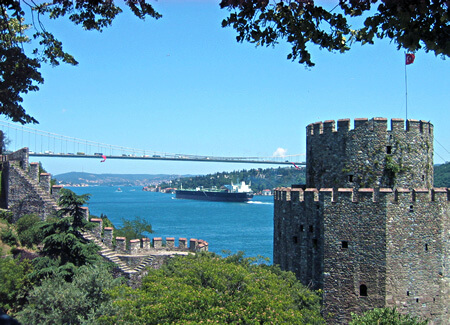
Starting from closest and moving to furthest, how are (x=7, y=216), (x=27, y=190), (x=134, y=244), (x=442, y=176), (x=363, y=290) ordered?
(x=363, y=290)
(x=134, y=244)
(x=7, y=216)
(x=27, y=190)
(x=442, y=176)

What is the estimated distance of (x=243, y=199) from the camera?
417 ft

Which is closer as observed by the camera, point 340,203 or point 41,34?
point 41,34

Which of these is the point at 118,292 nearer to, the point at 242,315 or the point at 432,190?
the point at 242,315

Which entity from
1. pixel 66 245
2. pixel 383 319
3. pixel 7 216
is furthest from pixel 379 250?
pixel 7 216

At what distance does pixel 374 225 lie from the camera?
36.9ft

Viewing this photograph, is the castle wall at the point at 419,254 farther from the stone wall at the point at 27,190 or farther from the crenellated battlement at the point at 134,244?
the stone wall at the point at 27,190

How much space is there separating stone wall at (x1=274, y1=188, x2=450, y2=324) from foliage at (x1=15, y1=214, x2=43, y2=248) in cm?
836

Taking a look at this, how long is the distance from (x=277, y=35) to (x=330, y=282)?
8.19m

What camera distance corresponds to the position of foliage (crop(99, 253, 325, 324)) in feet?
29.7

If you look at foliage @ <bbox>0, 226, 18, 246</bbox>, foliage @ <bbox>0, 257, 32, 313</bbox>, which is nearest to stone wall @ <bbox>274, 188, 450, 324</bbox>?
foliage @ <bbox>0, 257, 32, 313</bbox>

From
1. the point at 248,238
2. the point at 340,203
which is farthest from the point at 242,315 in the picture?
the point at 248,238

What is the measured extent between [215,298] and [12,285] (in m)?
6.43

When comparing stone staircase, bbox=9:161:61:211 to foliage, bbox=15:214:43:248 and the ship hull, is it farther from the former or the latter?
the ship hull

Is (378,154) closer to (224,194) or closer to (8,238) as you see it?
(8,238)
